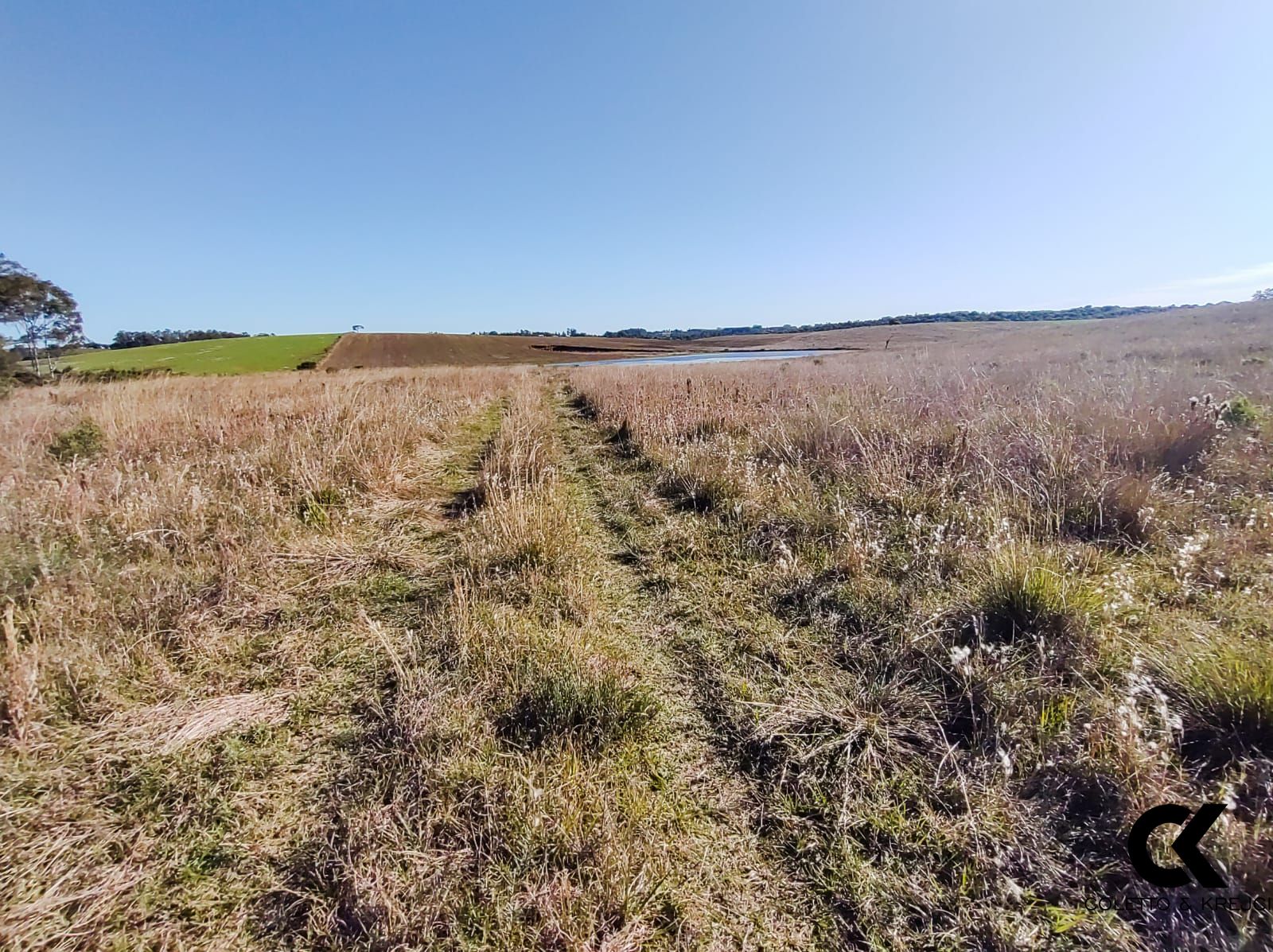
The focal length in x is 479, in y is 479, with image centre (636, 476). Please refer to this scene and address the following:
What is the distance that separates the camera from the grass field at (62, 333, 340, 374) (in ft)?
143

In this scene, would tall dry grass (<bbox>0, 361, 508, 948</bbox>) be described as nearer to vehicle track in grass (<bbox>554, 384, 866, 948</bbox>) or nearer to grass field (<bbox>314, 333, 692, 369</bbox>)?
vehicle track in grass (<bbox>554, 384, 866, 948</bbox>)

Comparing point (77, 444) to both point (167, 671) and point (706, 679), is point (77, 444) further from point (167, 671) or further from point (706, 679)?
point (706, 679)

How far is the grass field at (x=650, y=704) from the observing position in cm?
160

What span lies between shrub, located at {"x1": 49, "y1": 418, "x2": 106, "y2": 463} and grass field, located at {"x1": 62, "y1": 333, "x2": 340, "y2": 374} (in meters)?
39.8

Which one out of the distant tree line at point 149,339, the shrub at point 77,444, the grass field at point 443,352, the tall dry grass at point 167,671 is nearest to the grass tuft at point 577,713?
the tall dry grass at point 167,671

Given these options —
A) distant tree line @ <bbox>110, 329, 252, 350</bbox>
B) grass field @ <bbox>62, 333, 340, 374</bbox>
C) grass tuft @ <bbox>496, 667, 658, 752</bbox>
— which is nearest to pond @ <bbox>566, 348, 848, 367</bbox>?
grass field @ <bbox>62, 333, 340, 374</bbox>

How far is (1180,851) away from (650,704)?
198 centimetres

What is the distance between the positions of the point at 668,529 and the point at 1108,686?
3.38 m

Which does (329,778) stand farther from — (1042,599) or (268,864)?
(1042,599)

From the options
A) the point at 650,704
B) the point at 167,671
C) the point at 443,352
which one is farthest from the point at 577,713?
the point at 443,352

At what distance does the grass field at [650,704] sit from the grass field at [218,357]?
45.7m

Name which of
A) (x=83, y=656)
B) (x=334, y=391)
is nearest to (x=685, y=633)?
(x=83, y=656)

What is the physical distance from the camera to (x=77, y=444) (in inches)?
257

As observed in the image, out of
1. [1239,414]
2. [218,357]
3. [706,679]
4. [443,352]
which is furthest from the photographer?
[443,352]
